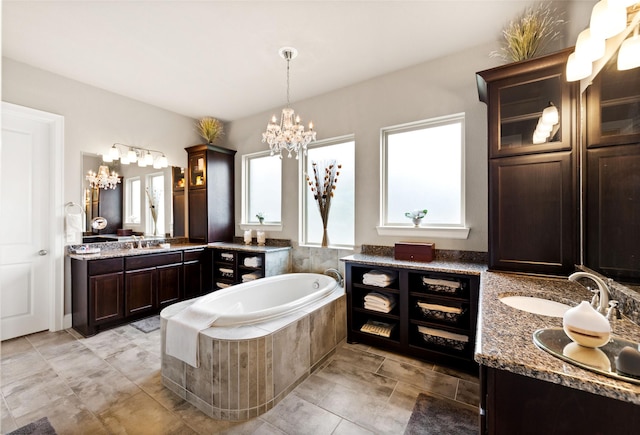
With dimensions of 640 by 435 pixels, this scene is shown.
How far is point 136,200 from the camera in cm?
395

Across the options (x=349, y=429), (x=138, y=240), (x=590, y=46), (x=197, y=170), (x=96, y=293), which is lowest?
(x=349, y=429)

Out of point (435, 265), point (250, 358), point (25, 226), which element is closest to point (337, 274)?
point (435, 265)

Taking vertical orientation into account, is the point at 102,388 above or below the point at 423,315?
below

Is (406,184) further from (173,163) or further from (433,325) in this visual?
(173,163)

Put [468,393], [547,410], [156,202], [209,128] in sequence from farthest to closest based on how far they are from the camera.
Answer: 1. [209,128]
2. [156,202]
3. [468,393]
4. [547,410]

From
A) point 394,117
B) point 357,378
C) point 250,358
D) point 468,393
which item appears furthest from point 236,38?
point 468,393

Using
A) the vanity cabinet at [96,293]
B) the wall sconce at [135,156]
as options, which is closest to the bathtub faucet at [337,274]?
the vanity cabinet at [96,293]

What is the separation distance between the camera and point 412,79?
10.0 ft

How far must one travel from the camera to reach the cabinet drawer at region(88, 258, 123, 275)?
2.98m

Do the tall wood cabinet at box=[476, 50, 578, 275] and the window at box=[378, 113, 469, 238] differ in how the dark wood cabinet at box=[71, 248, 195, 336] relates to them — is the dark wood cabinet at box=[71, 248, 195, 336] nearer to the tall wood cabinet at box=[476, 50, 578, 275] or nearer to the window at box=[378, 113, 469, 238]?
the window at box=[378, 113, 469, 238]

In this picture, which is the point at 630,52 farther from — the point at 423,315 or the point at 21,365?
the point at 21,365

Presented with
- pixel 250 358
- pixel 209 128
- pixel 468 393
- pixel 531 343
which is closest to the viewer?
pixel 531 343

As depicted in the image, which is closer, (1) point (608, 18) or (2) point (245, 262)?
(1) point (608, 18)

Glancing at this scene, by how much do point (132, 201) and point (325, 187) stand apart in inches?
106
